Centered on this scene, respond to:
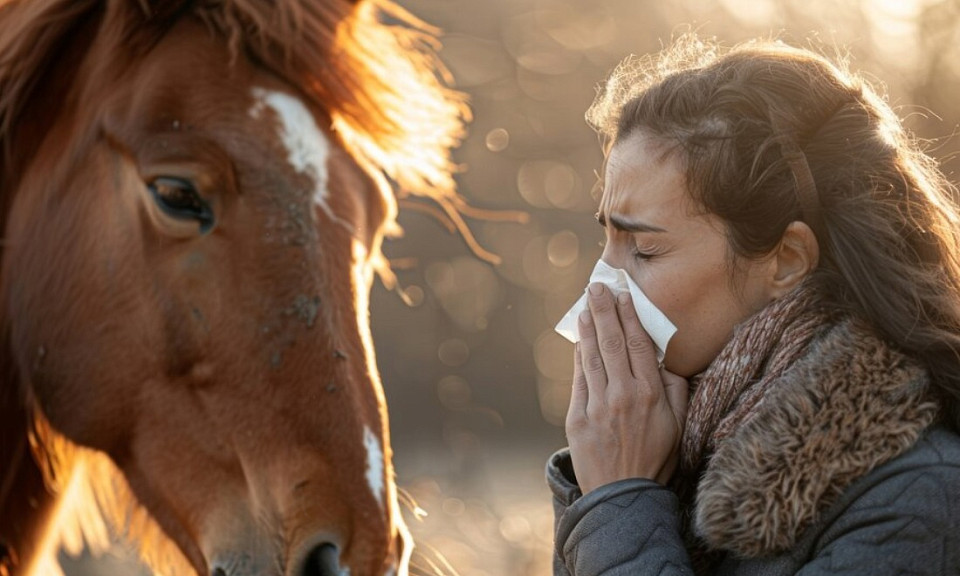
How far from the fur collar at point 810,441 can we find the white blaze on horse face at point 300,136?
3.44 ft

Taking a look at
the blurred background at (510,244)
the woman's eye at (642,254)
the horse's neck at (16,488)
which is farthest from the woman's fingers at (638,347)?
the blurred background at (510,244)

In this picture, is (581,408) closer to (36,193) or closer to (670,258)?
(670,258)

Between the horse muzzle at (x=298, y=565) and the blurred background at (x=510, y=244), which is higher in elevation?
the horse muzzle at (x=298, y=565)

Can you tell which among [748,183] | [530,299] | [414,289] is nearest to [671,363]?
[748,183]

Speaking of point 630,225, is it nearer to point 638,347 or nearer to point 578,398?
point 638,347

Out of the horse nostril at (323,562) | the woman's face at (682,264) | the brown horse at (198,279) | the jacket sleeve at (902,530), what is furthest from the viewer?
the woman's face at (682,264)

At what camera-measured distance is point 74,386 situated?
2.41 m

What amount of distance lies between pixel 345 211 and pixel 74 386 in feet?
2.49

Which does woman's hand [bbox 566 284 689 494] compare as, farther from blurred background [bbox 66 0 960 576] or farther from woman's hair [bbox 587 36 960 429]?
blurred background [bbox 66 0 960 576]

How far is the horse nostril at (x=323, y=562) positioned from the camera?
Result: 2109 millimetres

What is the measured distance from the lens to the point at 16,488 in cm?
258

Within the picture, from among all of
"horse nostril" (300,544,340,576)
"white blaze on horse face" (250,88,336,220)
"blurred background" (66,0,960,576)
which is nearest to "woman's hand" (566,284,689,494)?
"horse nostril" (300,544,340,576)

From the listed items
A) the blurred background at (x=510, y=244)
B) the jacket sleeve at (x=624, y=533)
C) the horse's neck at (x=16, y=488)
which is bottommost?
the blurred background at (x=510, y=244)

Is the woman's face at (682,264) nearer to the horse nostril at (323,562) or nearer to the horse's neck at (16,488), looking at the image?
the horse nostril at (323,562)
